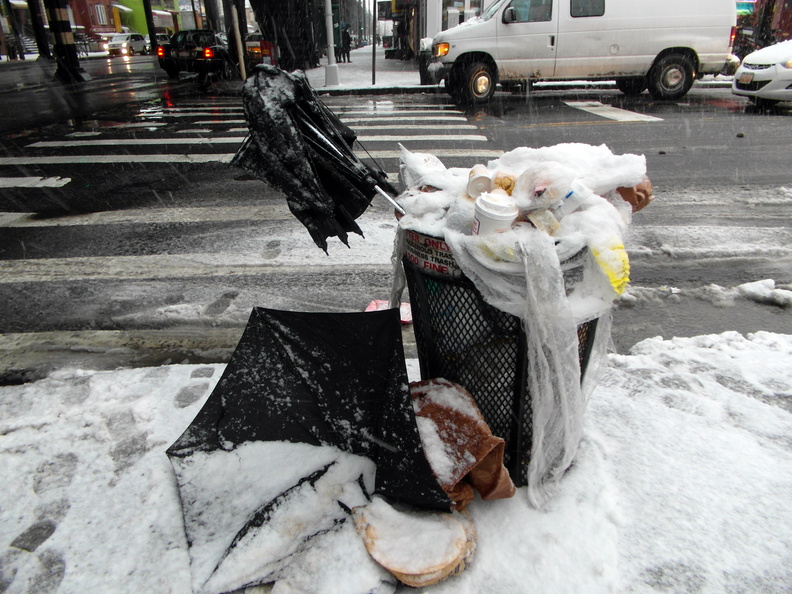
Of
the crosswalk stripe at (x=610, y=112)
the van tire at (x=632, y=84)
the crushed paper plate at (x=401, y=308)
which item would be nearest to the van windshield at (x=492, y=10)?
the crosswalk stripe at (x=610, y=112)

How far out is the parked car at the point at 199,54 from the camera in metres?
17.8

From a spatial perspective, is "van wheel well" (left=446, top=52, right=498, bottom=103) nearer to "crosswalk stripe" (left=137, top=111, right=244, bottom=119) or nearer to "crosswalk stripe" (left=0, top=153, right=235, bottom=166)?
"crosswalk stripe" (left=137, top=111, right=244, bottom=119)

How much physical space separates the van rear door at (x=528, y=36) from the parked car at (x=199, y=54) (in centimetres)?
1093

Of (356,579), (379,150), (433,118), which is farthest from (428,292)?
(433,118)

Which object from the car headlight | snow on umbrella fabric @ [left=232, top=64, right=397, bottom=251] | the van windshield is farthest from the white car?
snow on umbrella fabric @ [left=232, top=64, right=397, bottom=251]

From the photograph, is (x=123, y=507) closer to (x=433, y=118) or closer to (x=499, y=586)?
(x=499, y=586)

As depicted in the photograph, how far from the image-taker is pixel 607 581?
1638 mm

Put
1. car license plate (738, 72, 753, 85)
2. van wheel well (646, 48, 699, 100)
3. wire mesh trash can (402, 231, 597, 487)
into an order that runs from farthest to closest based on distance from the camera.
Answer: van wheel well (646, 48, 699, 100), car license plate (738, 72, 753, 85), wire mesh trash can (402, 231, 597, 487)

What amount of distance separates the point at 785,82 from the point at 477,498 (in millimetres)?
10596

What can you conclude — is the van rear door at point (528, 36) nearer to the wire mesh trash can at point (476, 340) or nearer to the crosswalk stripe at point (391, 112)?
the crosswalk stripe at point (391, 112)

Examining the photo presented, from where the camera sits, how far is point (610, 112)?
1002 cm

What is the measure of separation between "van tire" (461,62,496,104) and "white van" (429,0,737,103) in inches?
0.7

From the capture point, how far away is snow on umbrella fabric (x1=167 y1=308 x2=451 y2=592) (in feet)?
5.77

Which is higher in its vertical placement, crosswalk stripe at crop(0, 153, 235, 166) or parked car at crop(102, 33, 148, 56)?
parked car at crop(102, 33, 148, 56)
